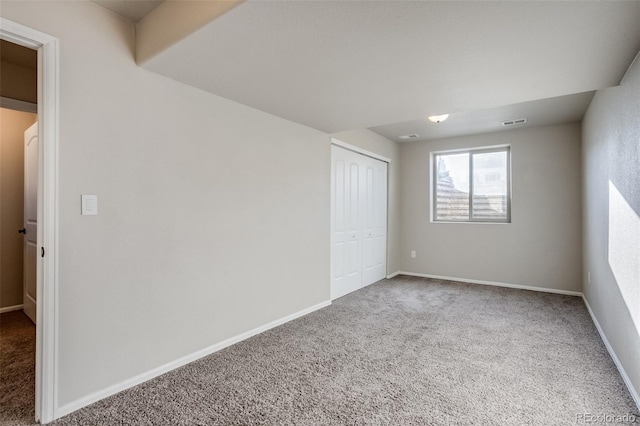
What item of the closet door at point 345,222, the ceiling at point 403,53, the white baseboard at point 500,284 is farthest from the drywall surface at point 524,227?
the ceiling at point 403,53

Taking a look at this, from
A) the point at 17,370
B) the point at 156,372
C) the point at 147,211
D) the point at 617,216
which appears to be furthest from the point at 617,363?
the point at 17,370

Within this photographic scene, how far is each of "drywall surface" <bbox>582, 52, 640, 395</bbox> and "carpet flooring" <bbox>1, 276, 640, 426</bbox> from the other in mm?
317

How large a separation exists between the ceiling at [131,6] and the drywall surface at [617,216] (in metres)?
3.07

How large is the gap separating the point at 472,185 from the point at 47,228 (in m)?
5.52

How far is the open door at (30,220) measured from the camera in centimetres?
311

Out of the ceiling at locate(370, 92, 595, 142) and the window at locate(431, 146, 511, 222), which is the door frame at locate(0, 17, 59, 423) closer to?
the ceiling at locate(370, 92, 595, 142)

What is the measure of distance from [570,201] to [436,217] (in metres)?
1.93

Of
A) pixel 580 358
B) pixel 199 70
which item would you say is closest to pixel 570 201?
pixel 580 358

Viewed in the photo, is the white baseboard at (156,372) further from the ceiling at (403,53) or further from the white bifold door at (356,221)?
the ceiling at (403,53)

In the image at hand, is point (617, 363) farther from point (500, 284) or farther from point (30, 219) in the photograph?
point (30, 219)

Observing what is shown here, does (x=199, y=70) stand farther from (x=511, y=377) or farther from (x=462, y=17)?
(x=511, y=377)

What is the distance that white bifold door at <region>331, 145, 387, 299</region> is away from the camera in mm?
4320

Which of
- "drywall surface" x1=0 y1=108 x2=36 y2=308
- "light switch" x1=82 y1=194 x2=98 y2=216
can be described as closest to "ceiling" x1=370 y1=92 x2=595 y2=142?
"light switch" x1=82 y1=194 x2=98 y2=216

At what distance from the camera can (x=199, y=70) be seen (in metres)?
2.22
